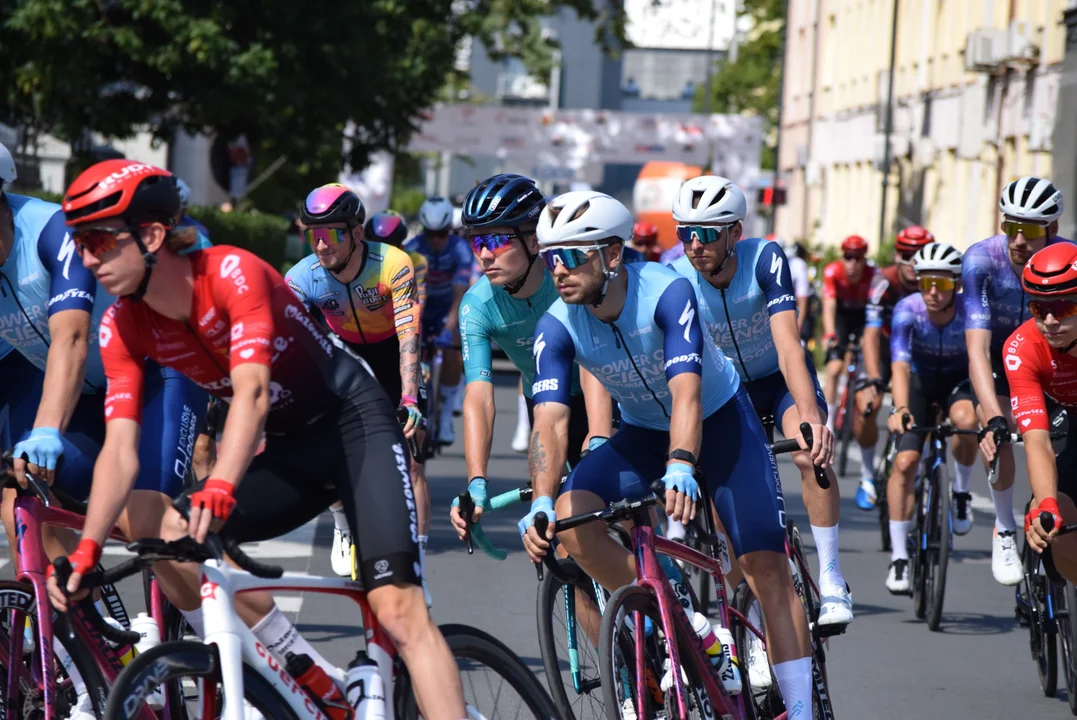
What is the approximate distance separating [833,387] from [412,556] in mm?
12930

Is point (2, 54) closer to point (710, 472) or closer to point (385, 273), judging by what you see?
point (385, 273)

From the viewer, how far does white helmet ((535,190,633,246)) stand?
5.56 meters

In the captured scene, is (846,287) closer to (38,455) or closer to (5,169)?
(5,169)

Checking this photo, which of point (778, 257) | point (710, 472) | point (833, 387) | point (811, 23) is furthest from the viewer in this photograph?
point (811, 23)

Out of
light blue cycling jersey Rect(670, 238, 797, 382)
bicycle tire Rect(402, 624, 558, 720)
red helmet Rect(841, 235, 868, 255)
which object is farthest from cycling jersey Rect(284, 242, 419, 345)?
red helmet Rect(841, 235, 868, 255)

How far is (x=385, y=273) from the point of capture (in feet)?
29.4

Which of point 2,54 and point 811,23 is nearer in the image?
point 2,54

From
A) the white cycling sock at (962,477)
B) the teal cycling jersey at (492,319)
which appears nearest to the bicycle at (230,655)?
the teal cycling jersey at (492,319)

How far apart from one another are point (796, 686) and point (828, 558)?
5.58 feet

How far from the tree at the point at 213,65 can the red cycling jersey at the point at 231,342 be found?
1974 centimetres

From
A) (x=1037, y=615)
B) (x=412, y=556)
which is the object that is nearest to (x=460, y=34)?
(x=1037, y=615)

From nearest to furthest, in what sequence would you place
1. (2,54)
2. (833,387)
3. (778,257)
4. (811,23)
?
(778,257), (833,387), (2,54), (811,23)

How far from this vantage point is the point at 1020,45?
1237 inches

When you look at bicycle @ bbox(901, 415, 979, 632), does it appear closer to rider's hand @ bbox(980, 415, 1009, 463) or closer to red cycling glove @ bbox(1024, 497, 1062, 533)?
rider's hand @ bbox(980, 415, 1009, 463)
